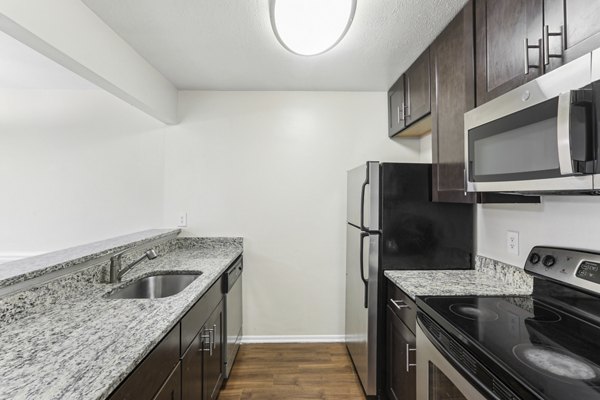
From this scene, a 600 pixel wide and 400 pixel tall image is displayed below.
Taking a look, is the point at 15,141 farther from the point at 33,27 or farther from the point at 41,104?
the point at 33,27

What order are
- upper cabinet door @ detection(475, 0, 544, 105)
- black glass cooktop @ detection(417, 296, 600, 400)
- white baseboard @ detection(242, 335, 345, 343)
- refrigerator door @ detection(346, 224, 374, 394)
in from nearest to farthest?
black glass cooktop @ detection(417, 296, 600, 400) < upper cabinet door @ detection(475, 0, 544, 105) < refrigerator door @ detection(346, 224, 374, 394) < white baseboard @ detection(242, 335, 345, 343)

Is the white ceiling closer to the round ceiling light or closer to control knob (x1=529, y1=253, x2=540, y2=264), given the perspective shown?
the round ceiling light

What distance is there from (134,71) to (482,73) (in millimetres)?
2135

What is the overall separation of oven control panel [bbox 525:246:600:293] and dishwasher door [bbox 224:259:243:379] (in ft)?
6.05

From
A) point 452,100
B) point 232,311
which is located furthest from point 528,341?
point 232,311

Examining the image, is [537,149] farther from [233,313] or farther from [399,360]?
[233,313]

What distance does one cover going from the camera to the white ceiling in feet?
6.88

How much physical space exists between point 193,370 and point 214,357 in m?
0.38

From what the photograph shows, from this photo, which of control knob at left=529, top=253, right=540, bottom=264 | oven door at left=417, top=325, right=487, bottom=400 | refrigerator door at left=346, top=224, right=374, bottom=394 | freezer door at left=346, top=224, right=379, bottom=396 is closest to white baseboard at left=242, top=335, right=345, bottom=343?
refrigerator door at left=346, top=224, right=374, bottom=394

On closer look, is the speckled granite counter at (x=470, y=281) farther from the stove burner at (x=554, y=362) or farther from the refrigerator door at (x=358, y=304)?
the stove burner at (x=554, y=362)

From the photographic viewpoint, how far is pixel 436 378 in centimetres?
123

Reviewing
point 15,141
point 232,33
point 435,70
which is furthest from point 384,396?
point 15,141

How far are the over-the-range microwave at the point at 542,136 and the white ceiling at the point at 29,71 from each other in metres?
2.73

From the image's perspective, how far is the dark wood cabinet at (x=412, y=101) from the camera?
205 cm
